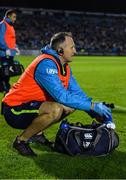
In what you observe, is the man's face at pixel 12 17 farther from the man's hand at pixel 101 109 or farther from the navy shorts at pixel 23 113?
the man's hand at pixel 101 109

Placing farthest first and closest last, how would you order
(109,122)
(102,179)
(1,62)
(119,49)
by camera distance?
(119,49) < (1,62) < (109,122) < (102,179)

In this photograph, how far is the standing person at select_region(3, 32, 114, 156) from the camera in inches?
234

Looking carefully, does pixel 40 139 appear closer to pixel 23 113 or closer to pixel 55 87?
pixel 23 113

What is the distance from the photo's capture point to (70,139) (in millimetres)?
6172

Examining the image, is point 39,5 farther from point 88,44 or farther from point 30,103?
point 30,103

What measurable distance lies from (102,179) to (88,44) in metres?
53.9

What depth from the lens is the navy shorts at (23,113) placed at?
6277 millimetres

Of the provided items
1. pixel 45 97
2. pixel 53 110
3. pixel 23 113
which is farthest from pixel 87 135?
pixel 23 113

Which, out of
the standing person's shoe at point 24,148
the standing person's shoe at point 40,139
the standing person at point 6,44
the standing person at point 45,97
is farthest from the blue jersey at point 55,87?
the standing person at point 6,44

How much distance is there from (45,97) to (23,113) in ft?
1.23

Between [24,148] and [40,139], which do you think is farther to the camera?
[40,139]

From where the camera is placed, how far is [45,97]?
6.39 meters

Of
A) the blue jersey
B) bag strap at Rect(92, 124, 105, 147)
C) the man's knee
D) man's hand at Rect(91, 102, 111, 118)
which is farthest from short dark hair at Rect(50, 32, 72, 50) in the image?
bag strap at Rect(92, 124, 105, 147)

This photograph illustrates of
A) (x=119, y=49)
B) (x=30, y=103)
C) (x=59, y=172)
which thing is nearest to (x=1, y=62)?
(x=30, y=103)
